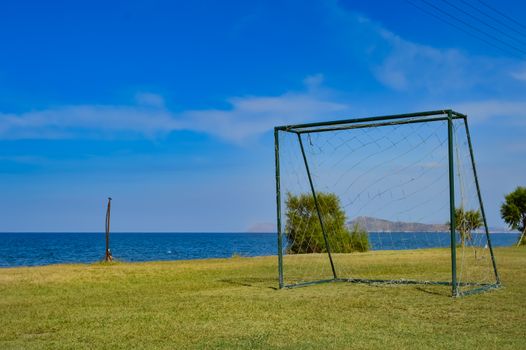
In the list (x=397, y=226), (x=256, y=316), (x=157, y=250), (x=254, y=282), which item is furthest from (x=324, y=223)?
(x=157, y=250)

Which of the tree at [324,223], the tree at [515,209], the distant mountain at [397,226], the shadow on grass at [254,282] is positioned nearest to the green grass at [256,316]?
the shadow on grass at [254,282]

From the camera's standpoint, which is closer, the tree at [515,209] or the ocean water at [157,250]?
the ocean water at [157,250]

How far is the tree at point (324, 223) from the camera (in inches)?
1287

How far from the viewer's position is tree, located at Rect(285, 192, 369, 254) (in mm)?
32688

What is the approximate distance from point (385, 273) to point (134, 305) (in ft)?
29.2

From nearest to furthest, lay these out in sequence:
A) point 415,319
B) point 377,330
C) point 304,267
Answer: point 377,330 < point 415,319 < point 304,267

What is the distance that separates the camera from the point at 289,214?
34.3 metres

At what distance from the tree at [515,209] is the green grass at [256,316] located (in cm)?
3413

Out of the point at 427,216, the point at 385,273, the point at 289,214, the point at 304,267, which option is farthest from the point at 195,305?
the point at 289,214

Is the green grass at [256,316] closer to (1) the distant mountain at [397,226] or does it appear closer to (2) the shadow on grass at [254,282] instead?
(2) the shadow on grass at [254,282]

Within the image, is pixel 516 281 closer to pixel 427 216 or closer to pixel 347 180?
pixel 427 216

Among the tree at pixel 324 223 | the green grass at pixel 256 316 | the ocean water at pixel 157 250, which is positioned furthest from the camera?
the tree at pixel 324 223

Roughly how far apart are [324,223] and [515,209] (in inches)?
821

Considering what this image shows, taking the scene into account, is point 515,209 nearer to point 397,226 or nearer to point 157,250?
point 397,226
